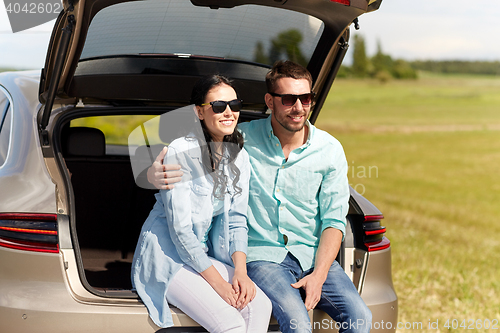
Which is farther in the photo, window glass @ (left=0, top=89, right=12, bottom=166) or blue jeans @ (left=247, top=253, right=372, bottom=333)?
window glass @ (left=0, top=89, right=12, bottom=166)

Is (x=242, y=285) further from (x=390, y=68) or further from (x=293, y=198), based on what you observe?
(x=390, y=68)

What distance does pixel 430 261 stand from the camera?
18.1ft

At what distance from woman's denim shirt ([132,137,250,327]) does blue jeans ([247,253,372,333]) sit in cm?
16

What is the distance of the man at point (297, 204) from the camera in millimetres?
2377

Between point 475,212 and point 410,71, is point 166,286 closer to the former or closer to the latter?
point 475,212

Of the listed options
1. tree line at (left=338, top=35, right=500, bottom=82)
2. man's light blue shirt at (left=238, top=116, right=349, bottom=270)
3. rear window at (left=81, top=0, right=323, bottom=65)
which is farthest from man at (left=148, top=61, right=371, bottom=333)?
tree line at (left=338, top=35, right=500, bottom=82)

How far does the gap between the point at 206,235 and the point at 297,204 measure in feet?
1.51

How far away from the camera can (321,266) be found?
2414mm

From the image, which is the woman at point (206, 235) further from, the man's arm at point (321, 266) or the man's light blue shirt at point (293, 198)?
the man's arm at point (321, 266)

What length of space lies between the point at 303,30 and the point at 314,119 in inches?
22.3

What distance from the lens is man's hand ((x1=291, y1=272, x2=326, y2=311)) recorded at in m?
2.34

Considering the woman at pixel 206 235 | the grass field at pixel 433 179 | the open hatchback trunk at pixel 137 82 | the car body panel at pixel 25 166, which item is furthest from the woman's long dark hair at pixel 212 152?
the grass field at pixel 433 179

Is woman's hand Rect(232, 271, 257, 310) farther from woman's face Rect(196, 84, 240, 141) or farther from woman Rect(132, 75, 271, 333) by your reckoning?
woman's face Rect(196, 84, 240, 141)

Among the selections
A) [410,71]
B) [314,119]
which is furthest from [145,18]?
[410,71]
